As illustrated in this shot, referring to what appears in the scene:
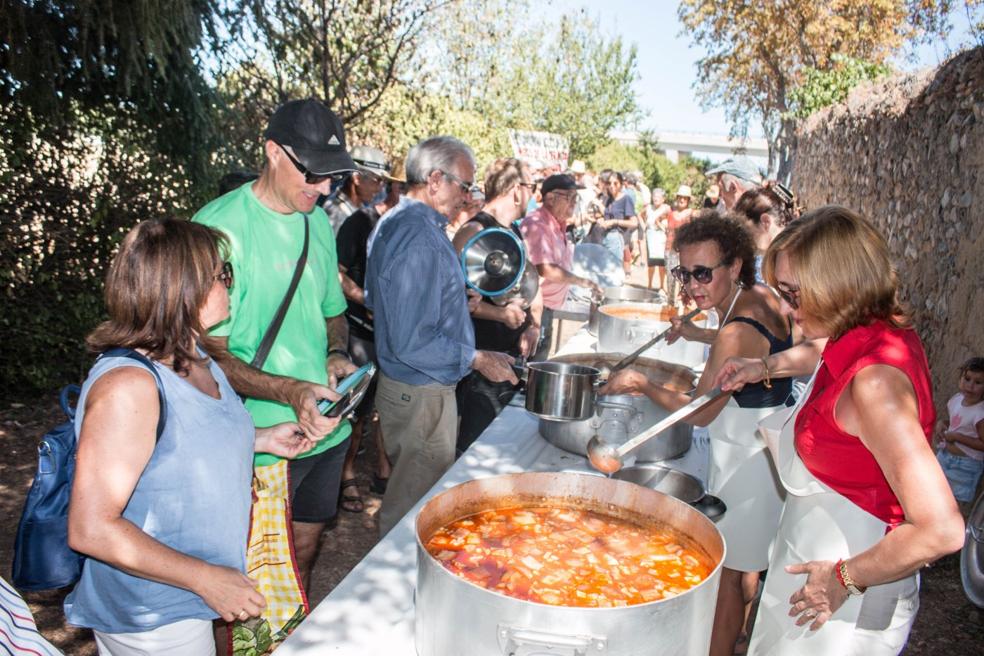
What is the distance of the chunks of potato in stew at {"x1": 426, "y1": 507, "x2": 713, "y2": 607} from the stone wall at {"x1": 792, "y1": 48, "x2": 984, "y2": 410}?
140 inches

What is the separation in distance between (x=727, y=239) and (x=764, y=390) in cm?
59

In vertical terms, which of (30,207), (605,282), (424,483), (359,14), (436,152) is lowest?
(424,483)

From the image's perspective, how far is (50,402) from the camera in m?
5.76

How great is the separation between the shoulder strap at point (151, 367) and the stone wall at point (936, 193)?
4539mm

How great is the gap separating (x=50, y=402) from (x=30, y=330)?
2.38 ft

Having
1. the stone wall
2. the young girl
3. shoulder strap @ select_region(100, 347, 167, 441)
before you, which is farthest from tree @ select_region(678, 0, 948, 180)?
shoulder strap @ select_region(100, 347, 167, 441)

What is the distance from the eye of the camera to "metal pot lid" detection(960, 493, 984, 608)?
3.58 m

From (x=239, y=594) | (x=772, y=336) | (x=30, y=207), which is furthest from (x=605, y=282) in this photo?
(x=239, y=594)

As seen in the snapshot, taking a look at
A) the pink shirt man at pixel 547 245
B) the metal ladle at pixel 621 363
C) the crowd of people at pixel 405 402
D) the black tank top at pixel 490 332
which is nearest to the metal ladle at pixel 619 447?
the crowd of people at pixel 405 402

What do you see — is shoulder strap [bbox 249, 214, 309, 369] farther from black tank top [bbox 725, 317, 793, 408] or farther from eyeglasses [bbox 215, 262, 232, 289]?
black tank top [bbox 725, 317, 793, 408]

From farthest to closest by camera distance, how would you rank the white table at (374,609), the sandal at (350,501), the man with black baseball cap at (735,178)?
the man with black baseball cap at (735,178) → the sandal at (350,501) → the white table at (374,609)

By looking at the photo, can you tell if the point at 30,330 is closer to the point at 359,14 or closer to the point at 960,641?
the point at 359,14

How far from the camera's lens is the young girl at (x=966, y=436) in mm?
3988

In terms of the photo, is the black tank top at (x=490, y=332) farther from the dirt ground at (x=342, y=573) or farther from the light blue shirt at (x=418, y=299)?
the dirt ground at (x=342, y=573)
